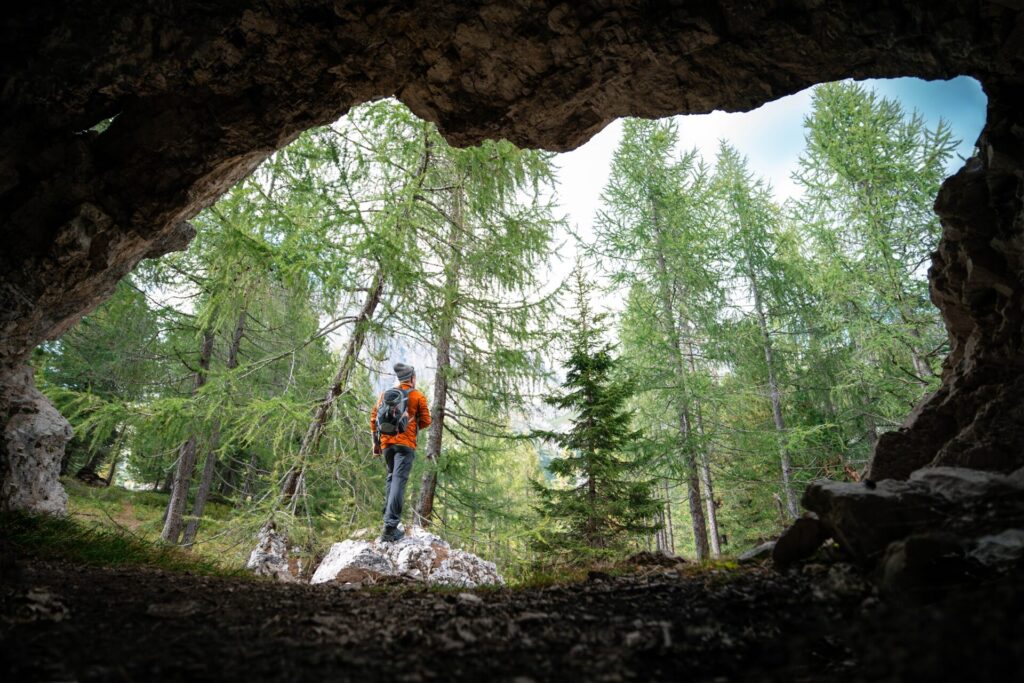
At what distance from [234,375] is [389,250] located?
11.2 feet

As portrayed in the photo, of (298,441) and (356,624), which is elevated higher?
(298,441)

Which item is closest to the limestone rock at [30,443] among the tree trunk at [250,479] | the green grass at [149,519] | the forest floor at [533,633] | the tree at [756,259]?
the green grass at [149,519]

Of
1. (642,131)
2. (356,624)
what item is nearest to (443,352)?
(356,624)

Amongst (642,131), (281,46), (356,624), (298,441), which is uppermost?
(642,131)

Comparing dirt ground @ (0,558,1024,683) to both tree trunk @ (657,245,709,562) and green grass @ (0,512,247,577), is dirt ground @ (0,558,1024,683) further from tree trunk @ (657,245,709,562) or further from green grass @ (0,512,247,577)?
tree trunk @ (657,245,709,562)

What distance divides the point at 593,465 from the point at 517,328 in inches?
140

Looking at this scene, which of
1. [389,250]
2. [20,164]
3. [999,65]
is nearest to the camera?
[999,65]

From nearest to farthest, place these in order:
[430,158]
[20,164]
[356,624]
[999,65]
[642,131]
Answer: [356,624], [999,65], [20,164], [430,158], [642,131]

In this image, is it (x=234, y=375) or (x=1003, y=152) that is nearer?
(x=1003, y=152)

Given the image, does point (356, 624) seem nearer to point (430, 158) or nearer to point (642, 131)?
point (430, 158)

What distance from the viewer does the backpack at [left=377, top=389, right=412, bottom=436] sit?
22.7 feet

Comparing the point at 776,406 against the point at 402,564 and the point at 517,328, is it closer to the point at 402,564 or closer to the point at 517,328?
the point at 517,328

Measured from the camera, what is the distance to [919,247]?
997cm

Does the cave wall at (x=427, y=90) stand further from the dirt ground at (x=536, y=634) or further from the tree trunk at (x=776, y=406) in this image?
the tree trunk at (x=776, y=406)
